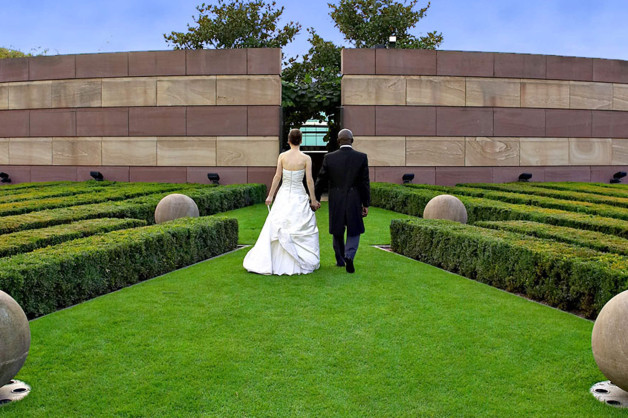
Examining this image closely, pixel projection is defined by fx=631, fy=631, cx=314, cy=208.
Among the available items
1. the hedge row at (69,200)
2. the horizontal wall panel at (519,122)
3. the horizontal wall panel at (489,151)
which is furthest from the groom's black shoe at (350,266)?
the horizontal wall panel at (519,122)

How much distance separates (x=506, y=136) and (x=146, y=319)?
60.6 feet

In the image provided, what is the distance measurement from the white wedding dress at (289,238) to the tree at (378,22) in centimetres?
3430

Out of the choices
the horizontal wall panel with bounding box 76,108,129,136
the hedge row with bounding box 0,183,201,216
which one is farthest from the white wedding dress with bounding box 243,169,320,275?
the horizontal wall panel with bounding box 76,108,129,136

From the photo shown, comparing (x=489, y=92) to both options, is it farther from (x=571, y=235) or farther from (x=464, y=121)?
(x=571, y=235)

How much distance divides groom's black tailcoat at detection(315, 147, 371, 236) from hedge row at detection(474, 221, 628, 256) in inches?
110

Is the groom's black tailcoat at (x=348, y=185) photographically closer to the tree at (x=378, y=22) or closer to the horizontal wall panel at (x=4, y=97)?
the horizontal wall panel at (x=4, y=97)

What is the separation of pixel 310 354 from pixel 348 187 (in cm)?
395

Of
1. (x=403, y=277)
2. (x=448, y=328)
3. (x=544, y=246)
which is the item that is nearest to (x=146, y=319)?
(x=448, y=328)

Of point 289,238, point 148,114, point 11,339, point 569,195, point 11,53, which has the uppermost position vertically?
point 11,53

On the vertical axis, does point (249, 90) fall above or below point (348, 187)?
above

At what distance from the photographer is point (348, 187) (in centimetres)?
908

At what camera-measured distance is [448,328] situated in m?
6.30

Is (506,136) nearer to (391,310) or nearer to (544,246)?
(544,246)

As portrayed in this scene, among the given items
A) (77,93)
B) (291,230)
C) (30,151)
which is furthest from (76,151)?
(291,230)
